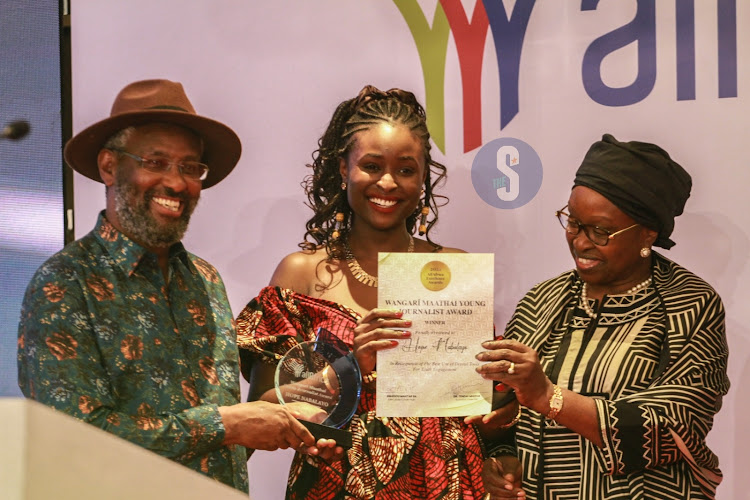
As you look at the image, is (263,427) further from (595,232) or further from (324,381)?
(595,232)

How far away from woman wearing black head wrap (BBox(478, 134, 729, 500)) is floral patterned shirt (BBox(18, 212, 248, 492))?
0.97 metres

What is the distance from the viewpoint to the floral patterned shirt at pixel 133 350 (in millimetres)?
2902

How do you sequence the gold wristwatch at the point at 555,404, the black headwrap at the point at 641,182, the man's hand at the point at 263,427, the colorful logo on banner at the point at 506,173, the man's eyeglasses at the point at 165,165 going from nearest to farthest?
the man's hand at the point at 263,427
the man's eyeglasses at the point at 165,165
the gold wristwatch at the point at 555,404
the black headwrap at the point at 641,182
the colorful logo on banner at the point at 506,173

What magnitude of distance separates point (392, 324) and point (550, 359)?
2.22ft

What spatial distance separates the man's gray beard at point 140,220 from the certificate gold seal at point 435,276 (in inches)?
34.7

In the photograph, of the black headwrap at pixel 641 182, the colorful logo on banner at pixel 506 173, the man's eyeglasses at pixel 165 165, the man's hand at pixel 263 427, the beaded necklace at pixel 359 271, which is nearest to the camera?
the man's hand at pixel 263 427

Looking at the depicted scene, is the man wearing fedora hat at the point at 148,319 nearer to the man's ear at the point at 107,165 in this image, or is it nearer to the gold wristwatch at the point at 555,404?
the man's ear at the point at 107,165

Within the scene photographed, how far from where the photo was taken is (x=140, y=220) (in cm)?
326

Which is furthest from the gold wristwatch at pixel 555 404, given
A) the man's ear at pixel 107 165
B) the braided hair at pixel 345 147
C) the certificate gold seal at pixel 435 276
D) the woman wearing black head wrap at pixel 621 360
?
the man's ear at pixel 107 165

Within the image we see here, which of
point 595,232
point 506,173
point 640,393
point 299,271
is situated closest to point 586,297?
point 595,232

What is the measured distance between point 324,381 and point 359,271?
1.97 feet

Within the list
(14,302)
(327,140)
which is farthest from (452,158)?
(14,302)

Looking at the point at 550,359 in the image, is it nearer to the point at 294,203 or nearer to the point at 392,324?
the point at 392,324

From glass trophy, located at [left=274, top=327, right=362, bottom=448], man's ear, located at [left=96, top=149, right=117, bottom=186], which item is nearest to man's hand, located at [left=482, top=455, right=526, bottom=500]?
→ glass trophy, located at [left=274, top=327, right=362, bottom=448]
